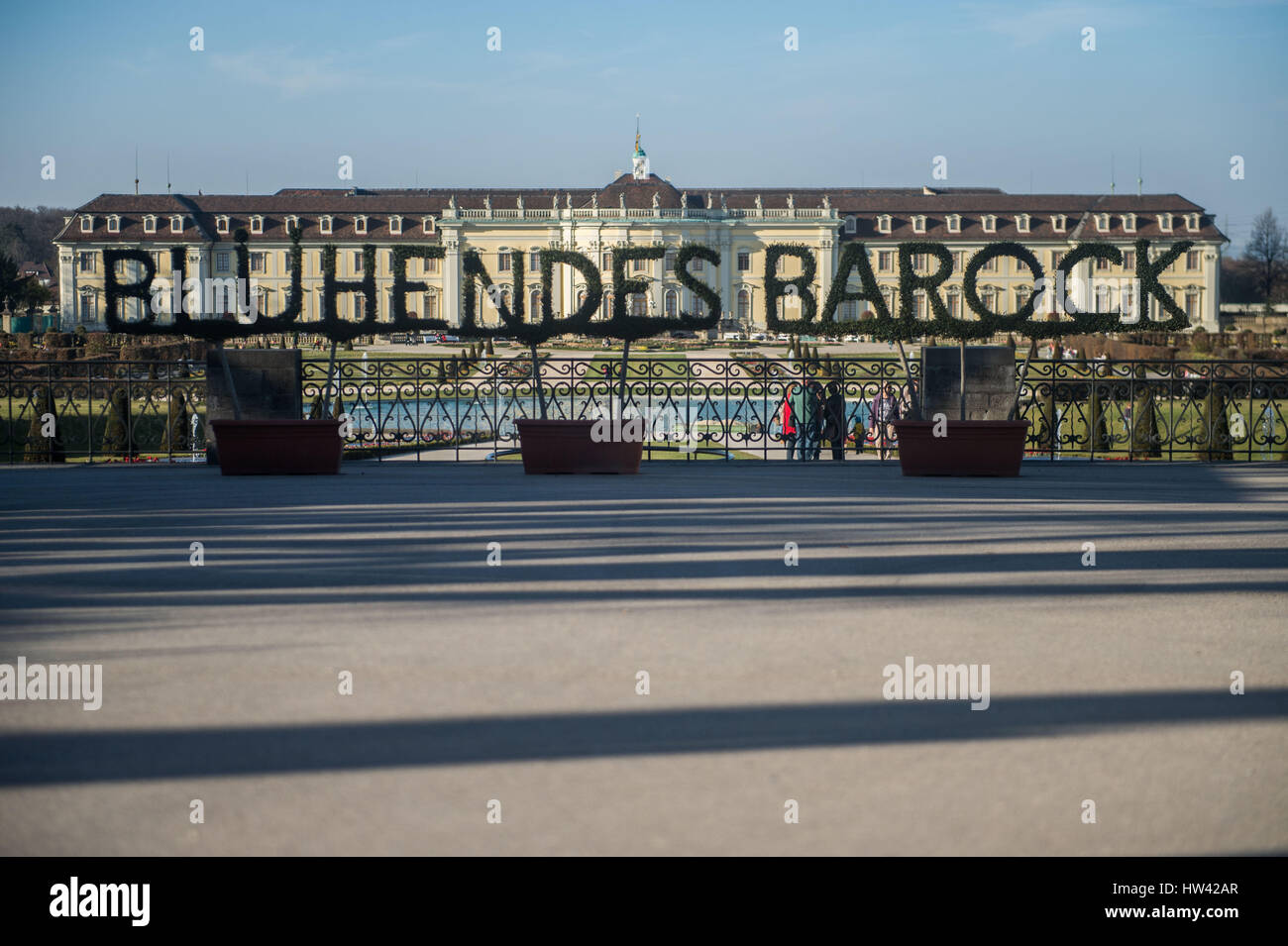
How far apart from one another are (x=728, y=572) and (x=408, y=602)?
1870 mm

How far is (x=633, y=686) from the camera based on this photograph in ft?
15.2

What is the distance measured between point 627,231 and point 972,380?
7233 centimetres

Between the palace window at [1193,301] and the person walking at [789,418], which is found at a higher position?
the palace window at [1193,301]

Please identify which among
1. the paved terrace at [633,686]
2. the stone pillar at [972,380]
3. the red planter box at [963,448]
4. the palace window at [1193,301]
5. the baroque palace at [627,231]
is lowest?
the paved terrace at [633,686]

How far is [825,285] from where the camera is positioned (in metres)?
79.6

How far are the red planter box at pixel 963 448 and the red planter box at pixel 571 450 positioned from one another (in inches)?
109

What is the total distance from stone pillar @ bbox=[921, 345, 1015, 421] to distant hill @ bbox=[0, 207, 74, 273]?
323ft

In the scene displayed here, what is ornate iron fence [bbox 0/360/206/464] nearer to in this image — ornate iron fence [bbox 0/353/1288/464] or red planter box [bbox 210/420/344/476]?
ornate iron fence [bbox 0/353/1288/464]

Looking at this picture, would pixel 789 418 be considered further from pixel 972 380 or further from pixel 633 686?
pixel 633 686

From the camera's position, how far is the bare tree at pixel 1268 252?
93.6 metres

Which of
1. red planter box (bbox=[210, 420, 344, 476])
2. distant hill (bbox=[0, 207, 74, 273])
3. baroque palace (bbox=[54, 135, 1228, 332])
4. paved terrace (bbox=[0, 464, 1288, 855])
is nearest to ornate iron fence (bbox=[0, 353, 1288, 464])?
red planter box (bbox=[210, 420, 344, 476])

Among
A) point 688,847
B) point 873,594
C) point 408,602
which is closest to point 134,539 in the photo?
point 408,602

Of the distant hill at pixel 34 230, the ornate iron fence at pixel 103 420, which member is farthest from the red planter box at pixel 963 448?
the distant hill at pixel 34 230

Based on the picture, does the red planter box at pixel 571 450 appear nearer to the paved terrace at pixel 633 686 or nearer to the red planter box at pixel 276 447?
the red planter box at pixel 276 447
